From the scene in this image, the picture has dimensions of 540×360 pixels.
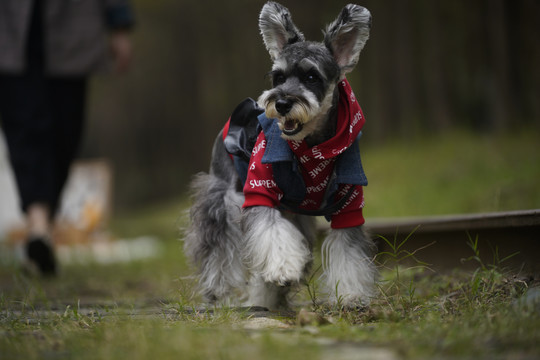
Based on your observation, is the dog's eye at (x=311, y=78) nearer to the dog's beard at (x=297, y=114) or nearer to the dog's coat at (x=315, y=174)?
the dog's beard at (x=297, y=114)

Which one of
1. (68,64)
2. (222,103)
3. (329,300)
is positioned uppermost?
(68,64)

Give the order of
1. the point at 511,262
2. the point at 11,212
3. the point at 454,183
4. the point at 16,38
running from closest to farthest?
the point at 511,262 < the point at 16,38 < the point at 454,183 < the point at 11,212

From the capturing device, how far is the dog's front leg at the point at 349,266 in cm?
356

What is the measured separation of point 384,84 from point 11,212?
38.6 ft

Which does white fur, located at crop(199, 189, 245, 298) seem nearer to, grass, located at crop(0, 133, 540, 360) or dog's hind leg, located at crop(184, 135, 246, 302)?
dog's hind leg, located at crop(184, 135, 246, 302)

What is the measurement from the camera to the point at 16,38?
6309mm

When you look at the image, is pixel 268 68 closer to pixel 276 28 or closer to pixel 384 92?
pixel 384 92

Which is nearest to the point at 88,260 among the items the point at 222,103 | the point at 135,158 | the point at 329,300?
the point at 329,300

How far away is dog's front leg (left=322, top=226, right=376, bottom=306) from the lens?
3562mm

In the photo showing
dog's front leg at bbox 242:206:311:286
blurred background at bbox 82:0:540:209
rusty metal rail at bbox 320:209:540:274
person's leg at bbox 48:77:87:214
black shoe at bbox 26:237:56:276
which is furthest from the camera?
blurred background at bbox 82:0:540:209

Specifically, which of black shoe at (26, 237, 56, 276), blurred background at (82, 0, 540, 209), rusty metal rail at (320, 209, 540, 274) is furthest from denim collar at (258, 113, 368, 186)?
blurred background at (82, 0, 540, 209)

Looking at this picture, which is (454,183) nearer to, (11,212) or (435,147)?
(435,147)

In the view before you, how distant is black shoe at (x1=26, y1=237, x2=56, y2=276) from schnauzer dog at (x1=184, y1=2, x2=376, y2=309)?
2.94 metres

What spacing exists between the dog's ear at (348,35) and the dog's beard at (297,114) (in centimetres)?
30
